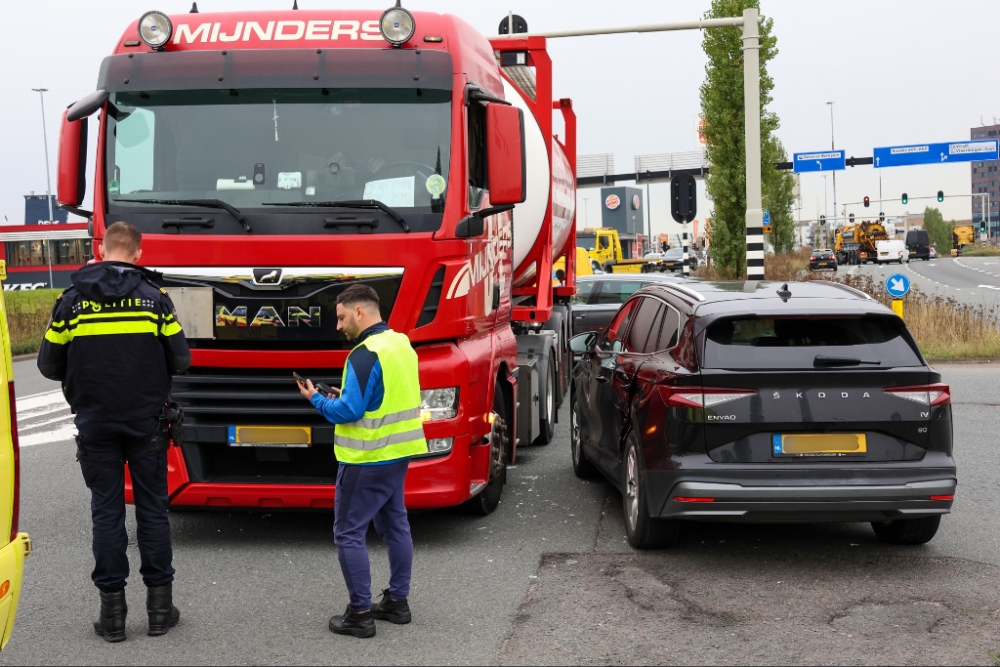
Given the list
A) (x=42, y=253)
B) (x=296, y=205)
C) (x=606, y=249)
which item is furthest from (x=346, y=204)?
(x=42, y=253)

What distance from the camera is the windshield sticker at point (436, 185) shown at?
6.91 m

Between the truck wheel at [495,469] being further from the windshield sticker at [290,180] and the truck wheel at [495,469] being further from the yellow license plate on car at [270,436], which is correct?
the windshield sticker at [290,180]

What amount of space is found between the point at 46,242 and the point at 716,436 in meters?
51.0

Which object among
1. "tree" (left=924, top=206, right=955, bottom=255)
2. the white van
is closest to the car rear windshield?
the white van

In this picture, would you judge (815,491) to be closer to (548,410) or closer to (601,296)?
(548,410)

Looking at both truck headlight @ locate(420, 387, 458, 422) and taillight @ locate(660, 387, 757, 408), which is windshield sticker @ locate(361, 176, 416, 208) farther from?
taillight @ locate(660, 387, 757, 408)

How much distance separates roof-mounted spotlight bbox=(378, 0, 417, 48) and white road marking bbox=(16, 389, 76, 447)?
557 centimetres

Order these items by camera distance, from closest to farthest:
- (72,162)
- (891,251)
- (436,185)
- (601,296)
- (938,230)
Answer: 1. (436,185)
2. (72,162)
3. (601,296)
4. (891,251)
5. (938,230)

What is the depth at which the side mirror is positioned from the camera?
346 inches

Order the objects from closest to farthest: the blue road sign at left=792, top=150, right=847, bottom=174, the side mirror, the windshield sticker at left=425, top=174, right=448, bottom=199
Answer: the windshield sticker at left=425, top=174, right=448, bottom=199 < the side mirror < the blue road sign at left=792, top=150, right=847, bottom=174

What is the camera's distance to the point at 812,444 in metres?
6.11

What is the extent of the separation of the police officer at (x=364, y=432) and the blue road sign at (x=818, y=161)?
5523 centimetres

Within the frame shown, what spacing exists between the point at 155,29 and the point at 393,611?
3936mm

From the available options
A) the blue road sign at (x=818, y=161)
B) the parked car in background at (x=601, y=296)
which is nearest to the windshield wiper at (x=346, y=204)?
the parked car in background at (x=601, y=296)
